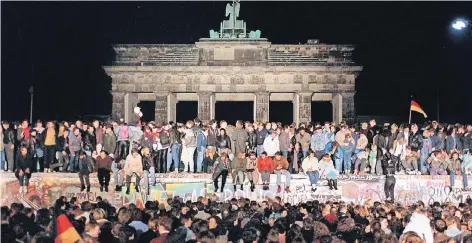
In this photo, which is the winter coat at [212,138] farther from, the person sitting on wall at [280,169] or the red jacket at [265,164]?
the person sitting on wall at [280,169]

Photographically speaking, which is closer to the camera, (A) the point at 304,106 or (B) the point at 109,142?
(B) the point at 109,142

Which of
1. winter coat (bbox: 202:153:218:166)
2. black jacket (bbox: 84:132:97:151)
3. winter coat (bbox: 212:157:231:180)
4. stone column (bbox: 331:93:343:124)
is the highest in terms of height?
stone column (bbox: 331:93:343:124)

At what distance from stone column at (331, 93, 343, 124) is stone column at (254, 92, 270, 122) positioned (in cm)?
442

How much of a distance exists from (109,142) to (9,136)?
348cm

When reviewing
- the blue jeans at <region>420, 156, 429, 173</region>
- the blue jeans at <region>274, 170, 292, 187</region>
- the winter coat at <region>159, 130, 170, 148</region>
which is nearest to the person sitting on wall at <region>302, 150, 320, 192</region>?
the blue jeans at <region>274, 170, 292, 187</region>

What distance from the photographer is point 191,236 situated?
1249cm

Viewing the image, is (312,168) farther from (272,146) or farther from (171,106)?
(171,106)

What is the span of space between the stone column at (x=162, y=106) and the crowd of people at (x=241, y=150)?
18.6 metres

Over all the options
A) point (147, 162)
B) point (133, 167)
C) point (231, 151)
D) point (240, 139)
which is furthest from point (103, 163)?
point (240, 139)

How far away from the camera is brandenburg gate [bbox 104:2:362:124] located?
143ft

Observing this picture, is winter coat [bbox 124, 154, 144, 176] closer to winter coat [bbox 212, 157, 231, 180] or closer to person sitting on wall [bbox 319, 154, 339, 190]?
winter coat [bbox 212, 157, 231, 180]

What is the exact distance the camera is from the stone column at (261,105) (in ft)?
145

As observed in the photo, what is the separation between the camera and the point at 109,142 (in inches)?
965

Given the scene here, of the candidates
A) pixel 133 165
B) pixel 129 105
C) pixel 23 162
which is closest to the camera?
pixel 133 165
